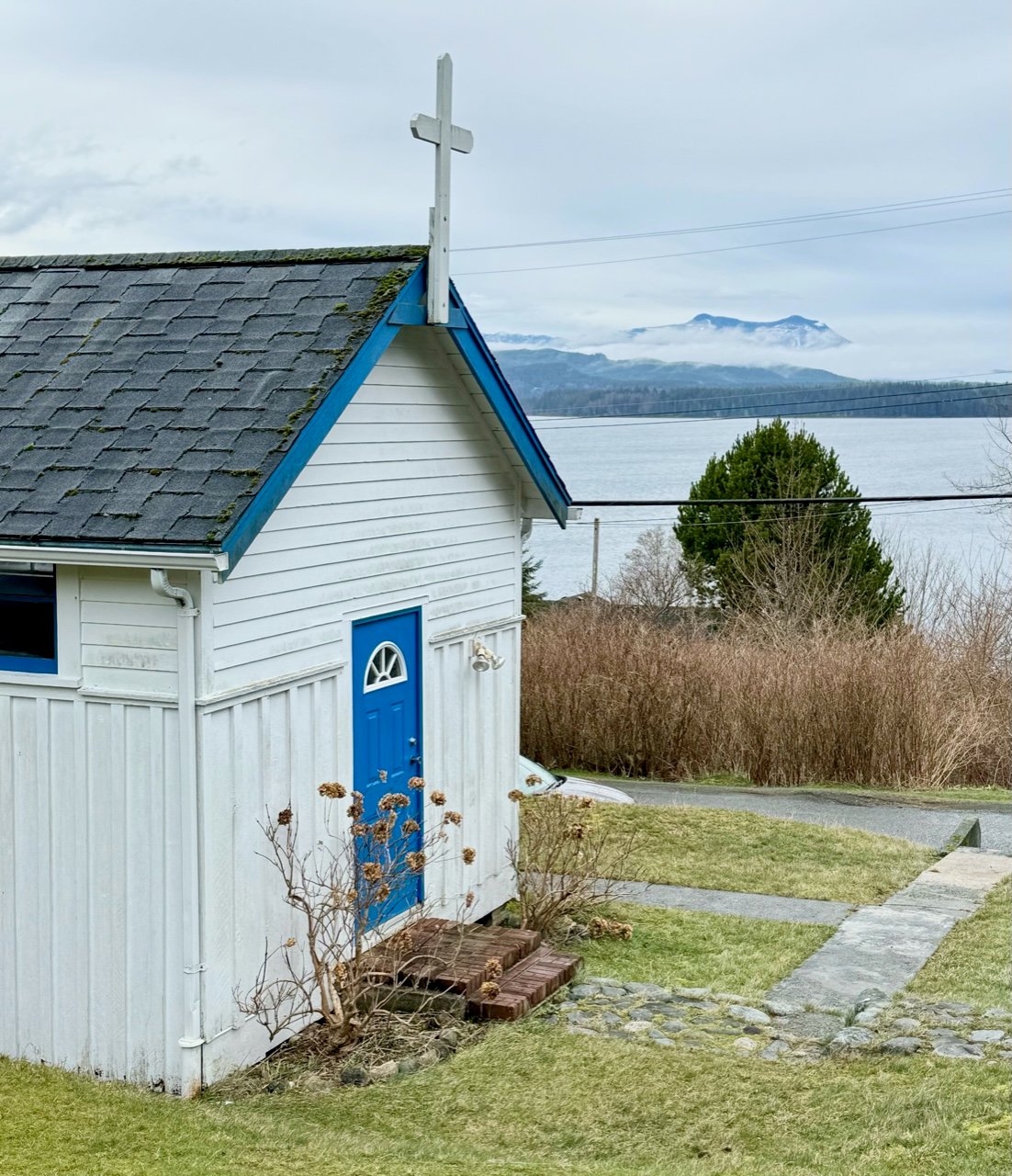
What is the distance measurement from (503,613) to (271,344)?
3.45m

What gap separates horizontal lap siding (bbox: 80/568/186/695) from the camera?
6.89 m

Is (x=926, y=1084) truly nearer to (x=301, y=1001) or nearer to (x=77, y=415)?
(x=301, y=1001)

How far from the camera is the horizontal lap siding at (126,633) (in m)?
6.89

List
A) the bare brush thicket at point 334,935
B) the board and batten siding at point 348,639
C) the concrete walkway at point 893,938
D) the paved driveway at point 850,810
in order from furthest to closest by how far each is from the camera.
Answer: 1. the paved driveway at point 850,810
2. the concrete walkway at point 893,938
3. the bare brush thicket at point 334,935
4. the board and batten siding at point 348,639

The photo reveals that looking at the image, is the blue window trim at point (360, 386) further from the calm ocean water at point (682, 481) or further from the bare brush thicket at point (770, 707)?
the calm ocean water at point (682, 481)

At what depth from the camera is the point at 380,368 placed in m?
8.57

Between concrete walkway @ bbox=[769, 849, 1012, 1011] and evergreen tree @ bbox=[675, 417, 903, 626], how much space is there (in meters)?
15.7

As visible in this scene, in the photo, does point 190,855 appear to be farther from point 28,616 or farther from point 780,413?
point 780,413

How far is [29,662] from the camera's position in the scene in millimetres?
7227

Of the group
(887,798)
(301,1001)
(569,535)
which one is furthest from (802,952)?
(569,535)

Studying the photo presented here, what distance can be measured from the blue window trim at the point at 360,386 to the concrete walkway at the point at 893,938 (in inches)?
141

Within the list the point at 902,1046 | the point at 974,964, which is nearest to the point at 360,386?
the point at 902,1046

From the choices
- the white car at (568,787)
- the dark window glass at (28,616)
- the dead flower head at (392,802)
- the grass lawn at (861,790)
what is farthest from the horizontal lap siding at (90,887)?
the grass lawn at (861,790)

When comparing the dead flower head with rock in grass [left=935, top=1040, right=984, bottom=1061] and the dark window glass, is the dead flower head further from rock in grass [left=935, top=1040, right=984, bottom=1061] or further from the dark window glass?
rock in grass [left=935, top=1040, right=984, bottom=1061]
